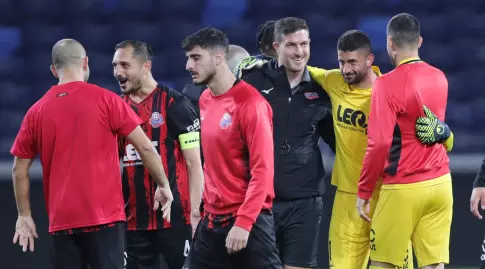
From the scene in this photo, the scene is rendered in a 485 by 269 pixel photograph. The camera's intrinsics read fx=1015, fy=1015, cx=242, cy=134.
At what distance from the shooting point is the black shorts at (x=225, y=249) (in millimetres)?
5043

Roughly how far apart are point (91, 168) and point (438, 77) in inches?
82.0

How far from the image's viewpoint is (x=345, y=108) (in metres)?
6.18

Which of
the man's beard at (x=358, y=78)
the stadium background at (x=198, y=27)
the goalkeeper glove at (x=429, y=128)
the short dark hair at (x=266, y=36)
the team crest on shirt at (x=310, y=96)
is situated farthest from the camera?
the stadium background at (x=198, y=27)

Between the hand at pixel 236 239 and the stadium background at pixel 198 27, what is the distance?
177 inches

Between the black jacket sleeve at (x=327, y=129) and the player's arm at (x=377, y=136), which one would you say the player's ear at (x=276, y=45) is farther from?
the player's arm at (x=377, y=136)

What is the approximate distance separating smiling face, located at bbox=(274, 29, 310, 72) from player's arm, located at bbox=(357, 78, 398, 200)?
597 mm

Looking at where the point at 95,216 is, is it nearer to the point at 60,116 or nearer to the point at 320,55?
the point at 60,116

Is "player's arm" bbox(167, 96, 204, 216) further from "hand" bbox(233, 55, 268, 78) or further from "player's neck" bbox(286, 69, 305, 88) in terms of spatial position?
"player's neck" bbox(286, 69, 305, 88)

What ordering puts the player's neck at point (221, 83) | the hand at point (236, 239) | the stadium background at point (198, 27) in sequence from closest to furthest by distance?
the hand at point (236, 239) < the player's neck at point (221, 83) < the stadium background at point (198, 27)

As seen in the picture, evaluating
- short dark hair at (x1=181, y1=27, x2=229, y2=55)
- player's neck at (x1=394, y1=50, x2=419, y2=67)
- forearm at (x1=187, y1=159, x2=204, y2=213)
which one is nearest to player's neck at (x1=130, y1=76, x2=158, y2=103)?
forearm at (x1=187, y1=159, x2=204, y2=213)

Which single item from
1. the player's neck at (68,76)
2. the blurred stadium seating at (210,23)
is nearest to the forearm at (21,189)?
the player's neck at (68,76)

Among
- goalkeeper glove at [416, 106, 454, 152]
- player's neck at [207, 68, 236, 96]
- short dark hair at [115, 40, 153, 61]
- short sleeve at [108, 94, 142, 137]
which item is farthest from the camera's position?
short dark hair at [115, 40, 153, 61]

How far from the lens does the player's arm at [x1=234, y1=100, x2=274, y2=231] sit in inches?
192

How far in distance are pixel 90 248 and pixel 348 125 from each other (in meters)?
1.77
